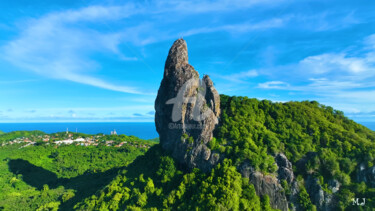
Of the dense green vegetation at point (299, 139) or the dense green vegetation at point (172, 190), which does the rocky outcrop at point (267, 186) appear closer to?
the dense green vegetation at point (172, 190)

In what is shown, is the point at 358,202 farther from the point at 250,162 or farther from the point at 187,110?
the point at 187,110

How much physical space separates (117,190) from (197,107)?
22292 mm

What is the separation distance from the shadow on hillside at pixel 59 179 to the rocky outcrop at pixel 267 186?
111 feet

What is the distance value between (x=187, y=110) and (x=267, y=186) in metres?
17.9

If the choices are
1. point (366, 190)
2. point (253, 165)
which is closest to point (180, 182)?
point (253, 165)

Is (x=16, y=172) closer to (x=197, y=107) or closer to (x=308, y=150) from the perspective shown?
(x=197, y=107)

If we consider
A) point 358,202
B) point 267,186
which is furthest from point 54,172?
point 358,202

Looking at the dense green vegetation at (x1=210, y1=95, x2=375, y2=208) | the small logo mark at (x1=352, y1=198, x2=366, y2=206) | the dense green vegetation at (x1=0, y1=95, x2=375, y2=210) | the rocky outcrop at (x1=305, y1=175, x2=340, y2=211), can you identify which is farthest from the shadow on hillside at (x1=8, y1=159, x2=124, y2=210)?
the small logo mark at (x1=352, y1=198, x2=366, y2=206)

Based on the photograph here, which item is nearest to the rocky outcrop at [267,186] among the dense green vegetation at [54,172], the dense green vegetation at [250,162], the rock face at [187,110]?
the dense green vegetation at [250,162]

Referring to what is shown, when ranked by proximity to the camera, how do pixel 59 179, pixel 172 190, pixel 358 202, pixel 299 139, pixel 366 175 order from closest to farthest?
pixel 358 202 → pixel 366 175 → pixel 172 190 → pixel 299 139 → pixel 59 179

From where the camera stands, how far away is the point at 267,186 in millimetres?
28391

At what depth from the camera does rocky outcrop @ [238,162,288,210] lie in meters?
27.7

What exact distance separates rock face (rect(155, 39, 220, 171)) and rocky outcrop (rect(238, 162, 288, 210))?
5883 millimetres

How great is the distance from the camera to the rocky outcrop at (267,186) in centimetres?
2773
